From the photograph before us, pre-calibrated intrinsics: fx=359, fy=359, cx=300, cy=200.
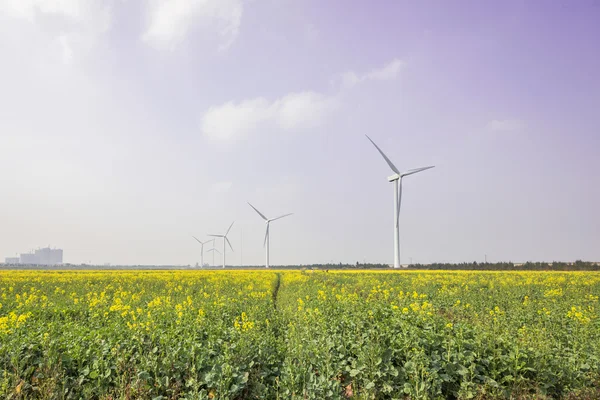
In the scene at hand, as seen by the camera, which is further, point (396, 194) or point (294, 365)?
point (396, 194)

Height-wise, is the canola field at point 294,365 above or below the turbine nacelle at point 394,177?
below

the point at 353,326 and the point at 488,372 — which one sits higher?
the point at 353,326

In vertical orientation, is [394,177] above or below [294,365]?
above

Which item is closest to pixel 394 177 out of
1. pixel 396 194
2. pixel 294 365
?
pixel 396 194

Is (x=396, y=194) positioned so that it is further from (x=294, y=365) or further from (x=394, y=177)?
(x=294, y=365)

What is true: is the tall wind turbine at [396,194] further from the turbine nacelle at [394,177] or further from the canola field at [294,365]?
the canola field at [294,365]

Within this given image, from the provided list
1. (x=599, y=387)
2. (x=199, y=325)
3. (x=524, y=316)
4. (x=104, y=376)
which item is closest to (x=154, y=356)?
(x=104, y=376)

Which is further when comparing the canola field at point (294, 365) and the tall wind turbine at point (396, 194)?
the tall wind turbine at point (396, 194)

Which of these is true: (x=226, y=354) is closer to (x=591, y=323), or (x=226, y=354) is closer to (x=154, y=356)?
(x=154, y=356)

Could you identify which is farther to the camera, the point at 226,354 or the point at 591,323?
the point at 591,323

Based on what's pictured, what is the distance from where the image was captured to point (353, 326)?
9.34 meters

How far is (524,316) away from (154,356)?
13.0 meters

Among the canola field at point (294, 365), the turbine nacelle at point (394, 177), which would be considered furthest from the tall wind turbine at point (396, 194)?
the canola field at point (294, 365)

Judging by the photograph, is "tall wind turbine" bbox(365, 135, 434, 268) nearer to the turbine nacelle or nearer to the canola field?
the turbine nacelle
